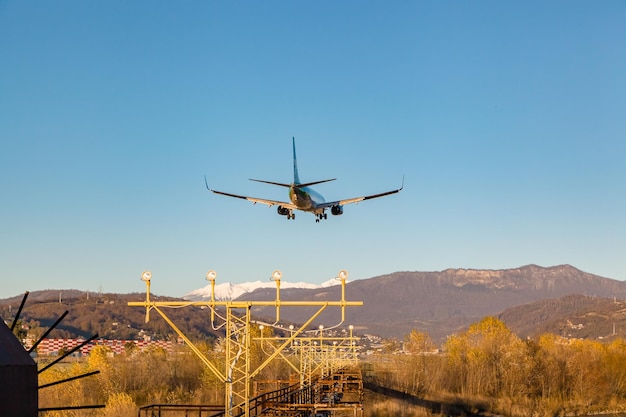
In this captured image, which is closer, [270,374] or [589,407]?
[589,407]

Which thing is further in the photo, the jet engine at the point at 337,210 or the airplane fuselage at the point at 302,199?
the jet engine at the point at 337,210

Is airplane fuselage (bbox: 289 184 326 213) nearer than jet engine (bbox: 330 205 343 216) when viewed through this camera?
Yes

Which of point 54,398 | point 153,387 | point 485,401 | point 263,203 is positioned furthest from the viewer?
point 485,401

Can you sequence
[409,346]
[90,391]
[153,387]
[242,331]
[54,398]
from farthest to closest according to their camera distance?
[409,346] → [153,387] → [90,391] → [54,398] → [242,331]

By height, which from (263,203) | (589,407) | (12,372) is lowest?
(589,407)

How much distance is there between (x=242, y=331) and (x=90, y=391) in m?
55.5

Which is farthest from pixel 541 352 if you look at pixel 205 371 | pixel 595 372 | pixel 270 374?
pixel 205 371

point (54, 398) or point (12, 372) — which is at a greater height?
point (12, 372)

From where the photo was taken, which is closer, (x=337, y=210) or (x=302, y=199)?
(x=302, y=199)

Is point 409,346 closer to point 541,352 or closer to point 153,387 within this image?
point 541,352

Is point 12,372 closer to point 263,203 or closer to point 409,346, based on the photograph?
point 263,203

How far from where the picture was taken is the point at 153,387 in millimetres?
83625

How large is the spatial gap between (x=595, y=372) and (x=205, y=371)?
154 ft

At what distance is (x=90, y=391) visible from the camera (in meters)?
75.7
